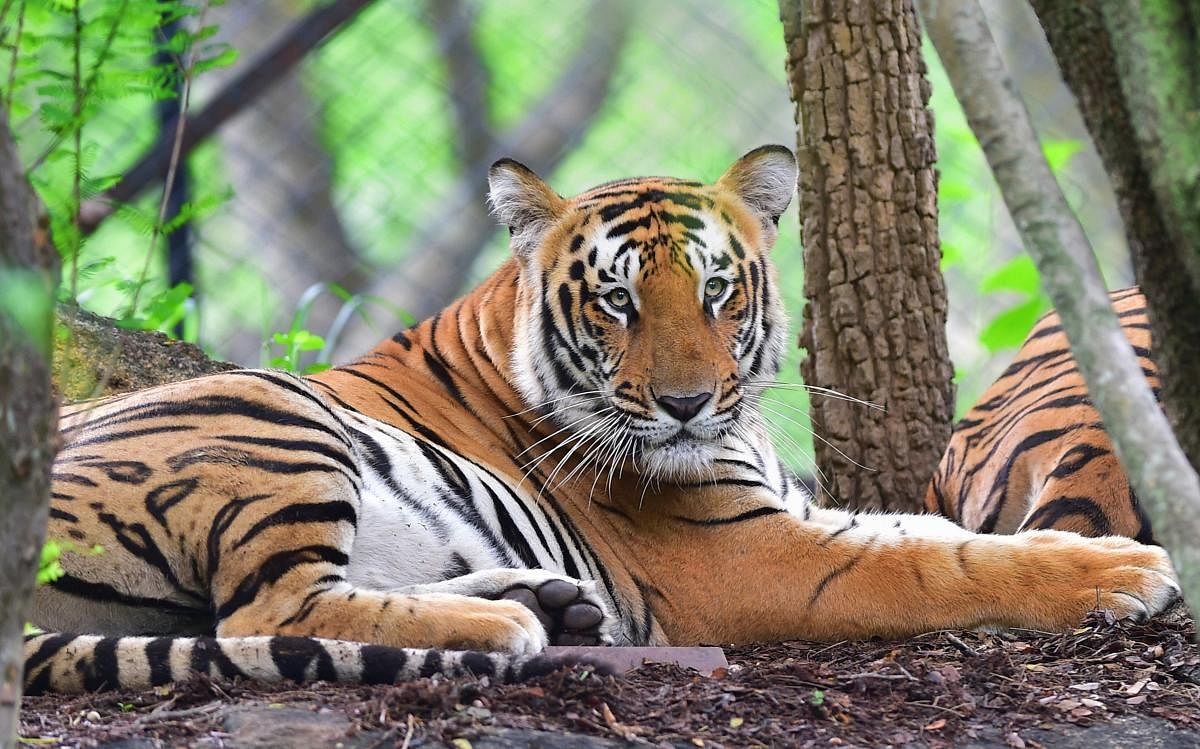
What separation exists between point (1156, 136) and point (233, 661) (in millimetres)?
1832

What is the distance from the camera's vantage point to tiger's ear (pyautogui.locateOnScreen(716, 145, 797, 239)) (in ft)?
13.1

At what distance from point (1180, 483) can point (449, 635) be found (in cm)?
158

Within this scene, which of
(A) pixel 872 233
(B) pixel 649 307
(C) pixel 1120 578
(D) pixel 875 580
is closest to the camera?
(C) pixel 1120 578

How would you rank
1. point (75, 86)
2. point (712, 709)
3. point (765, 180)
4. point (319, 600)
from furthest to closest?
1. point (765, 180)
2. point (319, 600)
3. point (712, 709)
4. point (75, 86)

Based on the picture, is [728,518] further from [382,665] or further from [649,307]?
[382,665]

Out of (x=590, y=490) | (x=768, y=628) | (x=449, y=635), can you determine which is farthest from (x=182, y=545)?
(x=768, y=628)

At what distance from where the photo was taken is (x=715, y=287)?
3652mm

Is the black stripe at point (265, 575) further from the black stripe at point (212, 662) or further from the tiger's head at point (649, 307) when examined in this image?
the tiger's head at point (649, 307)

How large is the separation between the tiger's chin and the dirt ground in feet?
2.29

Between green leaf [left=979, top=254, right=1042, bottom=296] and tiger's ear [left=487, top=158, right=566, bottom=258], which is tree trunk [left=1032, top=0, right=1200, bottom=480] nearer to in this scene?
tiger's ear [left=487, top=158, right=566, bottom=258]

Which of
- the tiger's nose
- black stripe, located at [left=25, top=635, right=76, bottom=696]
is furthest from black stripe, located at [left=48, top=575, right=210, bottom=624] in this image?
the tiger's nose

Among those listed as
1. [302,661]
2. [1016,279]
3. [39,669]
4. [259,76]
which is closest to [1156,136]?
[302,661]

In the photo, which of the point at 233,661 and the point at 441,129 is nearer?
the point at 233,661

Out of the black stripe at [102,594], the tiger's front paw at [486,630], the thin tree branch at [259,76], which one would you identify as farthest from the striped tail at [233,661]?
the thin tree branch at [259,76]
